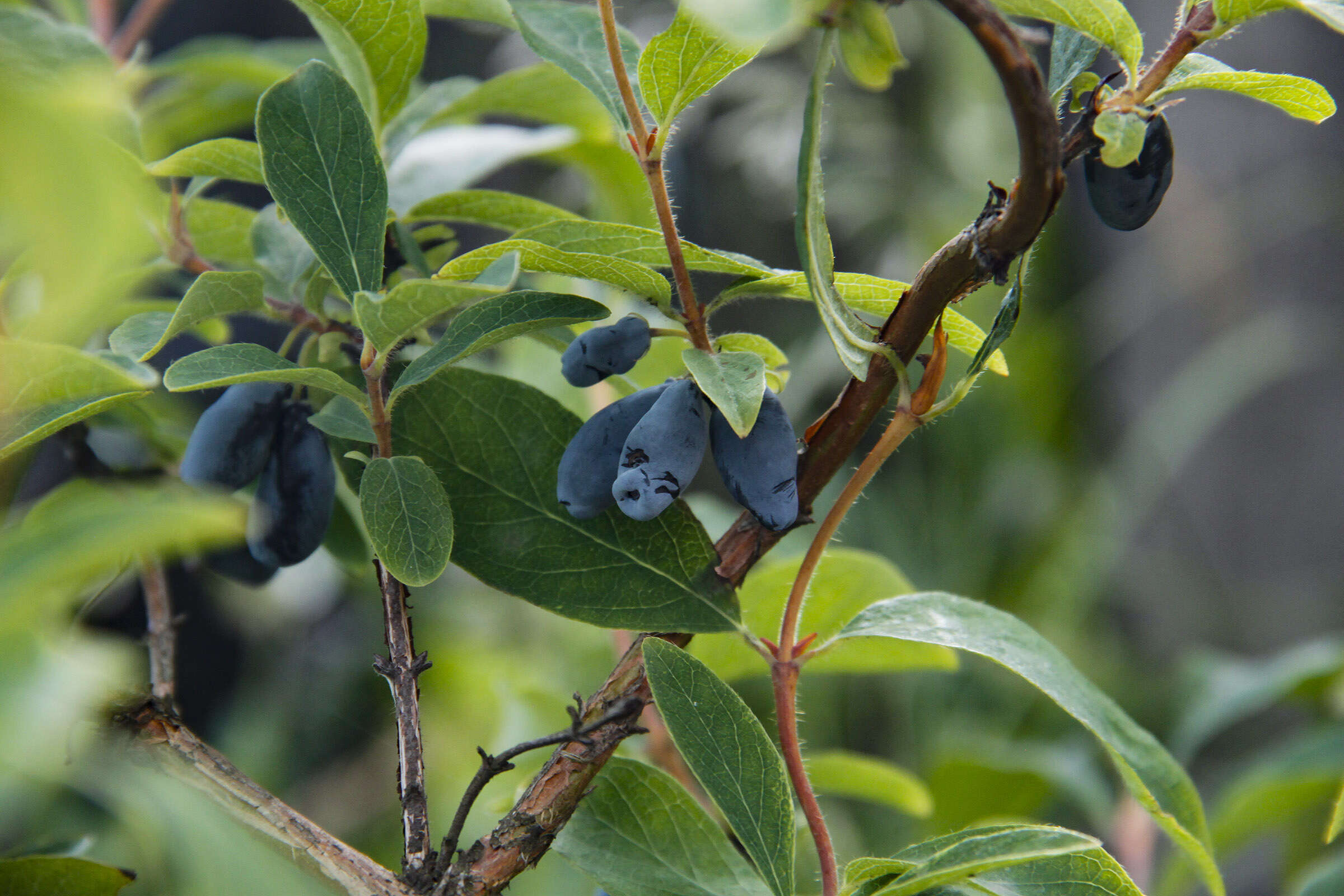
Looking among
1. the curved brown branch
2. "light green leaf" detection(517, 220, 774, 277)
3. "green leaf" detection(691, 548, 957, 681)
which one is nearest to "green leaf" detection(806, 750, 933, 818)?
"green leaf" detection(691, 548, 957, 681)

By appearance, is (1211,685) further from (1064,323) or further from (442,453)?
(1064,323)

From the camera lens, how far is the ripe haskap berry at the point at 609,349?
11.9 inches

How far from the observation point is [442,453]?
1.07 feet

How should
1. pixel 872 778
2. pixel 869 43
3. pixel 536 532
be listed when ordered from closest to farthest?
pixel 869 43, pixel 536 532, pixel 872 778

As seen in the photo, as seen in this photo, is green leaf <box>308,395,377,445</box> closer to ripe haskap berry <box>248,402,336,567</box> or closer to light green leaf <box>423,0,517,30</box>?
ripe haskap berry <box>248,402,336,567</box>

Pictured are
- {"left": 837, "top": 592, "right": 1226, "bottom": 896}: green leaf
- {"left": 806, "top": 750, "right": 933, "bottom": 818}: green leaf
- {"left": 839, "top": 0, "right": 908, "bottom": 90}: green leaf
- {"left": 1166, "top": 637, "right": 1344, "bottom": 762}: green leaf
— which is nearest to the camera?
{"left": 839, "top": 0, "right": 908, "bottom": 90}: green leaf

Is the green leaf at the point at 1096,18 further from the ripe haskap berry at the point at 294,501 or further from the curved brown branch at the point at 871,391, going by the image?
the ripe haskap berry at the point at 294,501

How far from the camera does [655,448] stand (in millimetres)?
280

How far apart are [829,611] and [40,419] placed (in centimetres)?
30

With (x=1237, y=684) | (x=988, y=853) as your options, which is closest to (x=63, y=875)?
(x=988, y=853)

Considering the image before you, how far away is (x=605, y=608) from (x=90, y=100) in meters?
0.21

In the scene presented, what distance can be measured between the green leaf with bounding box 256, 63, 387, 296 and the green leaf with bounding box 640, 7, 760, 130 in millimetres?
87

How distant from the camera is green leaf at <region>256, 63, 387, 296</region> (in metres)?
0.29

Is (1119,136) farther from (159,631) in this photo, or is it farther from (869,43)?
(159,631)
